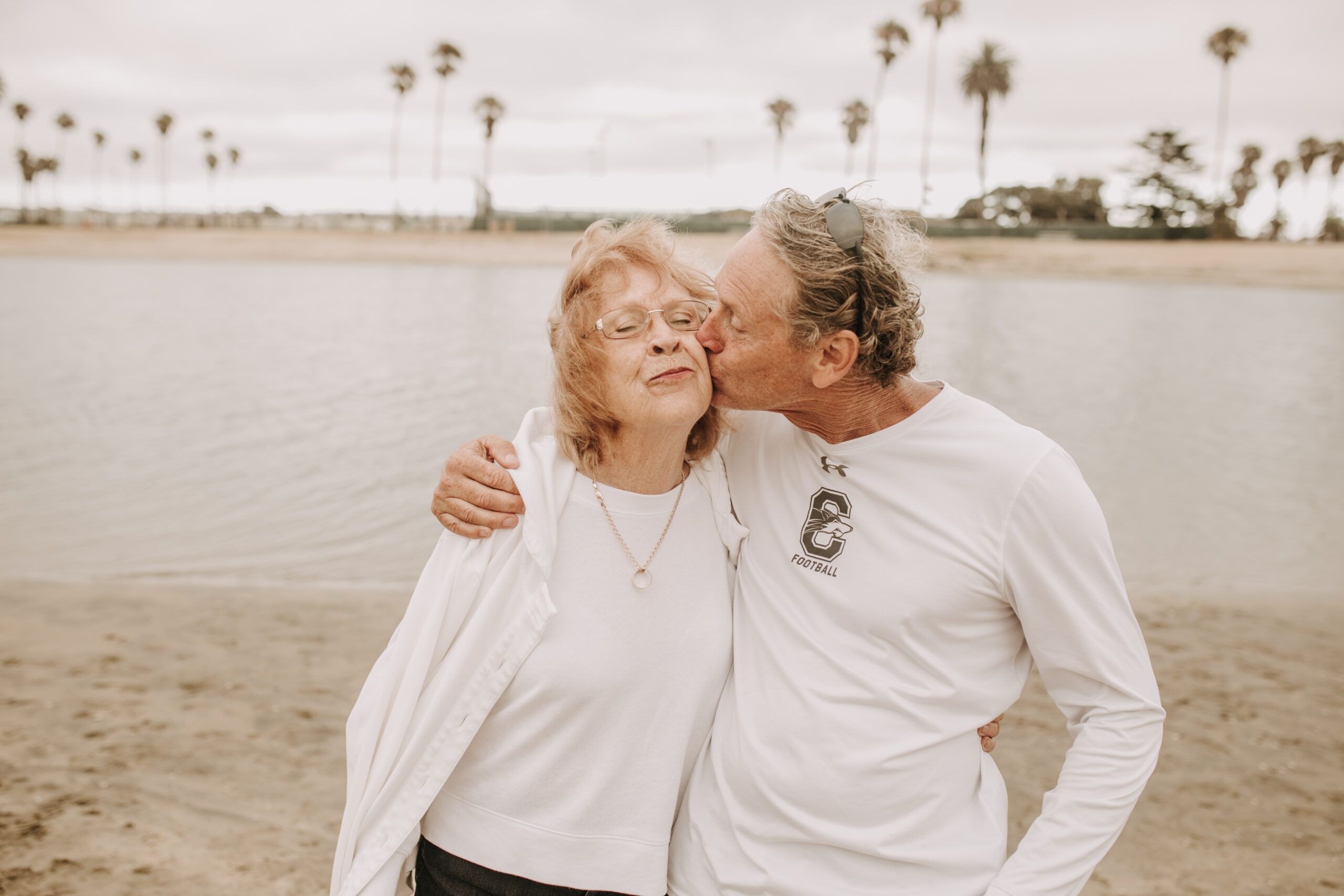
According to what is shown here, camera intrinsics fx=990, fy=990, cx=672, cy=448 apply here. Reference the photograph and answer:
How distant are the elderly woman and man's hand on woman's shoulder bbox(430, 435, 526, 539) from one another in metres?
0.04

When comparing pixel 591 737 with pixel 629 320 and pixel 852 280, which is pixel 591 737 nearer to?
pixel 629 320

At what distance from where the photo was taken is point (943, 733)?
84.5 inches

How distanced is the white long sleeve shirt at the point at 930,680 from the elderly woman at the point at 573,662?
0.19 metres

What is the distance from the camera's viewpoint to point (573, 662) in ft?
7.41

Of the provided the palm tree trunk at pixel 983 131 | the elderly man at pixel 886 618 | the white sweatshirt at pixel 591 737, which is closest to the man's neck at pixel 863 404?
the elderly man at pixel 886 618

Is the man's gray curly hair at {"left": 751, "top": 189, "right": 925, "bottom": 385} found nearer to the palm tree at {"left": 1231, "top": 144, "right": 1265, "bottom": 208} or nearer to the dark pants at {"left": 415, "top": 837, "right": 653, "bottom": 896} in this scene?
the dark pants at {"left": 415, "top": 837, "right": 653, "bottom": 896}

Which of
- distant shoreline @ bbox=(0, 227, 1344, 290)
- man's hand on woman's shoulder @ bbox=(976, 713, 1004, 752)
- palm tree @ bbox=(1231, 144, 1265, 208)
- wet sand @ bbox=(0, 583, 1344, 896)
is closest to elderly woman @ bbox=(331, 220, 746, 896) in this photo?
man's hand on woman's shoulder @ bbox=(976, 713, 1004, 752)

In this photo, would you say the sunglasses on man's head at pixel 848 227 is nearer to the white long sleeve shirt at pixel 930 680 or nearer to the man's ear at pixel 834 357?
the man's ear at pixel 834 357

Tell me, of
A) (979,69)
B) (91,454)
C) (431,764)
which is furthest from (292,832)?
(979,69)

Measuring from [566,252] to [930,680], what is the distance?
52.1 meters

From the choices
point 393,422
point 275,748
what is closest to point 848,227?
point 275,748

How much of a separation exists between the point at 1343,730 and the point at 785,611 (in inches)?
197

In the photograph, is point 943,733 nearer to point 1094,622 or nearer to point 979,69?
point 1094,622

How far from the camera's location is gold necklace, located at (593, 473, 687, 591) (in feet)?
7.66
